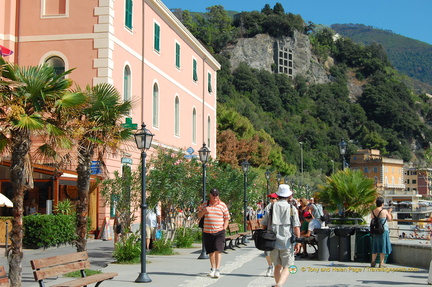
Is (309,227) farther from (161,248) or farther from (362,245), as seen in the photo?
(161,248)

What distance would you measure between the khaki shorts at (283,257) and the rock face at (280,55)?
428 ft

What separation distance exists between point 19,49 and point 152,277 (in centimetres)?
1405

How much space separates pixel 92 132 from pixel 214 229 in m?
3.44

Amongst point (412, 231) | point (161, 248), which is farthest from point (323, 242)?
point (412, 231)

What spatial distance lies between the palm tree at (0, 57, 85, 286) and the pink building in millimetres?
7113

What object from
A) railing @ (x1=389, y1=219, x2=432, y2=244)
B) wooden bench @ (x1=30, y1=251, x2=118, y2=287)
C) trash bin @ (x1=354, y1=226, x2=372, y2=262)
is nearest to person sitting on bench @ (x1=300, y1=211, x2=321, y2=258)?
trash bin @ (x1=354, y1=226, x2=372, y2=262)

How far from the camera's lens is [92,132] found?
510 inches

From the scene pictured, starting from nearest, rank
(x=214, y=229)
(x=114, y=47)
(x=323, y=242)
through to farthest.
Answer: (x=214, y=229) < (x=323, y=242) < (x=114, y=47)

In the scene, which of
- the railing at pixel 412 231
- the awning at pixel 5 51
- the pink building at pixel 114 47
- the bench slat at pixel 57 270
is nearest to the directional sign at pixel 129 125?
the pink building at pixel 114 47

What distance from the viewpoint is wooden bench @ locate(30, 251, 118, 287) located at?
8227mm

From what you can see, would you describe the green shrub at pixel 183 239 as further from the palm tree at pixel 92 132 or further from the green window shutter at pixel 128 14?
the green window shutter at pixel 128 14

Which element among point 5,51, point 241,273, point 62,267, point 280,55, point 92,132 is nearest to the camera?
point 62,267

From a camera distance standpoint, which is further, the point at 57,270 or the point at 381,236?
the point at 381,236

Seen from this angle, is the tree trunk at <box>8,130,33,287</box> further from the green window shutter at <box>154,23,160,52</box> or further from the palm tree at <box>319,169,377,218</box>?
the green window shutter at <box>154,23,160,52</box>
